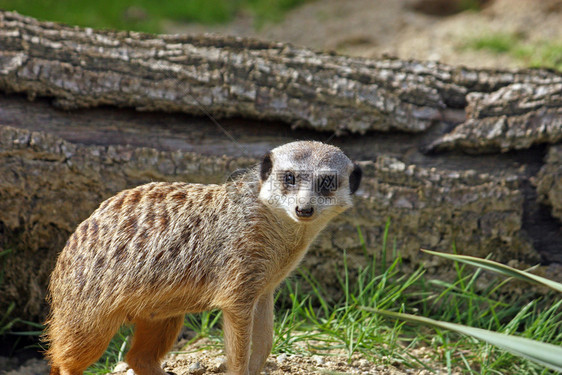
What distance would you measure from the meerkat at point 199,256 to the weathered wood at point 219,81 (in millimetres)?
775

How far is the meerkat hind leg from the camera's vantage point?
106 inches

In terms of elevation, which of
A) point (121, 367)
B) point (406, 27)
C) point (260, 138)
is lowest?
point (121, 367)

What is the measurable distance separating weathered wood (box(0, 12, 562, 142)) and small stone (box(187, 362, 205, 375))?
1.29 m

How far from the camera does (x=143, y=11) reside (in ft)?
24.5

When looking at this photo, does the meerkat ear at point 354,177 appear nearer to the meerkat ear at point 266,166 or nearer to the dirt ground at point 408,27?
the meerkat ear at point 266,166

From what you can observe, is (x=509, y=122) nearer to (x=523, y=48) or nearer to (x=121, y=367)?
(x=121, y=367)

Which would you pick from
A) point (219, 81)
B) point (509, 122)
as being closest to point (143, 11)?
point (219, 81)

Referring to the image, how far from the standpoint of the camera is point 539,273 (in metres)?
3.33

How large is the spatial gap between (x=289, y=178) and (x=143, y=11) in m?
5.66

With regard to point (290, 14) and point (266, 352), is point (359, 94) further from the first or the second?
point (290, 14)

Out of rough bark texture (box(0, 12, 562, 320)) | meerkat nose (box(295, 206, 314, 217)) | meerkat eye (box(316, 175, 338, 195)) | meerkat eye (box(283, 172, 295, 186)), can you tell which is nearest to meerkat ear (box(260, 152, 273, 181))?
meerkat eye (box(283, 172, 295, 186))

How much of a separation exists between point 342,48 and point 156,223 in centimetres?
466

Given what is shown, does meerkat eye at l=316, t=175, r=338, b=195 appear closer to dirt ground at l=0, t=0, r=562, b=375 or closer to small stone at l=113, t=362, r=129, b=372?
small stone at l=113, t=362, r=129, b=372

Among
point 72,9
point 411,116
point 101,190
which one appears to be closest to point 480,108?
point 411,116
